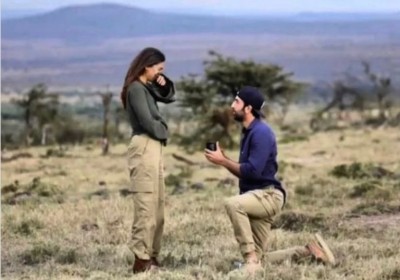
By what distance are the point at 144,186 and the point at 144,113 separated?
1.93ft

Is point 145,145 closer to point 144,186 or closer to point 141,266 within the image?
point 144,186

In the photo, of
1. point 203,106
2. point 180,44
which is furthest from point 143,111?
point 180,44

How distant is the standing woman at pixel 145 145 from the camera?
8898mm

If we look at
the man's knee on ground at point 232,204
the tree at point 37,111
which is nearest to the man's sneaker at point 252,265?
the man's knee on ground at point 232,204

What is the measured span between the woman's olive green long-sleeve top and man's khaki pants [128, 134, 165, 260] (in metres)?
0.08

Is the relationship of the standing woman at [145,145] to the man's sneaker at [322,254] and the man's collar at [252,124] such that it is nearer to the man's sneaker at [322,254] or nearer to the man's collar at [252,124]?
the man's collar at [252,124]

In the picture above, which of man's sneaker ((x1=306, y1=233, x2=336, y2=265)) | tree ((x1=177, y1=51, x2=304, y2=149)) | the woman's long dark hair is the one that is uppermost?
the woman's long dark hair

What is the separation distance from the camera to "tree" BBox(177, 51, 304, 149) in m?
33.2

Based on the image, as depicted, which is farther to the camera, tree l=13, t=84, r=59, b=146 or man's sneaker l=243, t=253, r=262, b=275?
tree l=13, t=84, r=59, b=146

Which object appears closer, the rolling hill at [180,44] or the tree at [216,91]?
the tree at [216,91]

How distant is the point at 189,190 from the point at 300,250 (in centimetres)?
778

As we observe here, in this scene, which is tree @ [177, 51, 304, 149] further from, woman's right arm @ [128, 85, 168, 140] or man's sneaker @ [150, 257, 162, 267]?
woman's right arm @ [128, 85, 168, 140]

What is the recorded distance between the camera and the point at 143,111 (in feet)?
29.0

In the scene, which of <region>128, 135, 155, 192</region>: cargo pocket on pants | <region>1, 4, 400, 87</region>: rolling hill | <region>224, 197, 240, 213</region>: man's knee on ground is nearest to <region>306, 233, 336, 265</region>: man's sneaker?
<region>224, 197, 240, 213</region>: man's knee on ground
